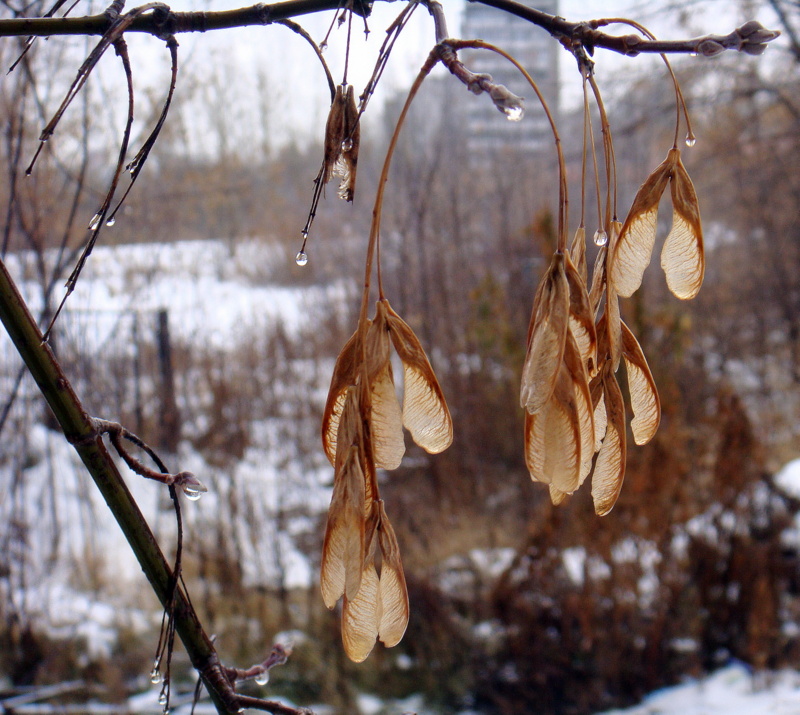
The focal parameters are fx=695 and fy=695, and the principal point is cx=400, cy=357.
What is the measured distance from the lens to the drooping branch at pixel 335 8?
0.90 feet

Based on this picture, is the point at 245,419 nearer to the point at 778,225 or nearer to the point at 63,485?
the point at 63,485

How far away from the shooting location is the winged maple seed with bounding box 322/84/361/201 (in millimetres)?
337

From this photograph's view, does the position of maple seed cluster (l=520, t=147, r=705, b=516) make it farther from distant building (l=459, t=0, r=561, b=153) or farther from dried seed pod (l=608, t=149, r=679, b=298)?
distant building (l=459, t=0, r=561, b=153)

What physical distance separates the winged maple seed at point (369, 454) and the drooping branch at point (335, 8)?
5.7 inches

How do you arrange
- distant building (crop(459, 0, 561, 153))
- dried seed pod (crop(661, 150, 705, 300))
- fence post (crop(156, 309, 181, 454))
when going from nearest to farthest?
dried seed pod (crop(661, 150, 705, 300))
fence post (crop(156, 309, 181, 454))
distant building (crop(459, 0, 561, 153))

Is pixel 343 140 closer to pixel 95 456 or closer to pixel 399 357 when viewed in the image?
pixel 399 357

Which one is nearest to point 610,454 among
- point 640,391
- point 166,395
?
point 640,391

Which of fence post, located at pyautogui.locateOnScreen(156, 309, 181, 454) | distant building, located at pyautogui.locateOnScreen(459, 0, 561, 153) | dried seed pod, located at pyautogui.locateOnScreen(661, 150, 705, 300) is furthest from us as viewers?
distant building, located at pyautogui.locateOnScreen(459, 0, 561, 153)

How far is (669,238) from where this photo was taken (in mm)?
378

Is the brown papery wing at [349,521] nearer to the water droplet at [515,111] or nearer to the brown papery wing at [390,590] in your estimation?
the brown papery wing at [390,590]

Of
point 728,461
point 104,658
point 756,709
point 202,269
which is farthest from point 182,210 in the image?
point 756,709

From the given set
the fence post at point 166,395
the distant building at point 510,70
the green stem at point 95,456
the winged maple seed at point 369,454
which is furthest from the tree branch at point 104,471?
the distant building at point 510,70

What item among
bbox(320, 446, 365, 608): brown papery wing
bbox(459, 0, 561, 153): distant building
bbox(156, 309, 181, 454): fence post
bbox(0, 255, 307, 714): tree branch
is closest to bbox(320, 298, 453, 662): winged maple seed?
bbox(320, 446, 365, 608): brown papery wing

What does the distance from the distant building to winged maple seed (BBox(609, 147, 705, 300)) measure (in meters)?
2.57
